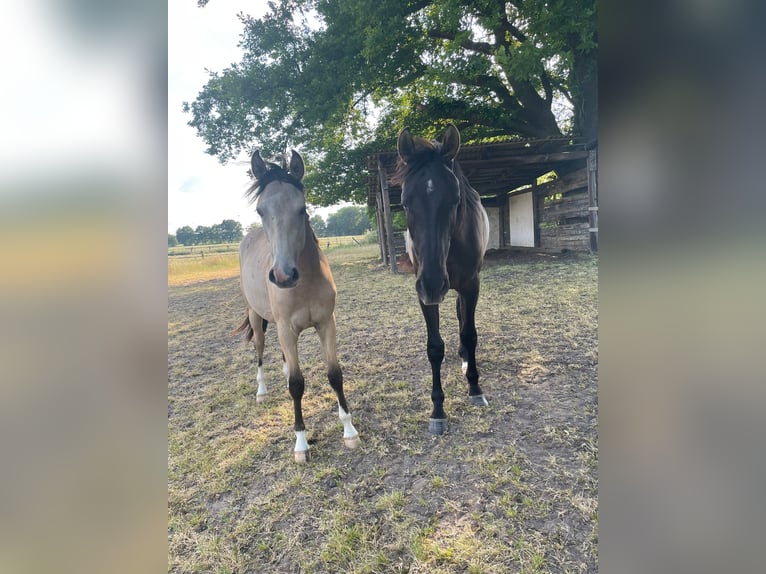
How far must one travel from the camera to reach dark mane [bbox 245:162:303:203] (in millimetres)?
1595

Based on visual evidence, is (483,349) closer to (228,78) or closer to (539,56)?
(539,56)

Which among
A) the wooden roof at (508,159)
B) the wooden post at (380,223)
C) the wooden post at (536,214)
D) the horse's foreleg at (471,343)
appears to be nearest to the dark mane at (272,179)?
the wooden roof at (508,159)

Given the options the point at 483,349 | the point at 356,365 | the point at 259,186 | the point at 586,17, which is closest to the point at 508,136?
the point at 586,17

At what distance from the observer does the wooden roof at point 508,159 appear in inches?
91.7

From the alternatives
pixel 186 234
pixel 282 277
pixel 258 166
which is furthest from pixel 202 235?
pixel 282 277

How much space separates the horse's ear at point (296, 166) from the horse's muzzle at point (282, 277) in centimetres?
53

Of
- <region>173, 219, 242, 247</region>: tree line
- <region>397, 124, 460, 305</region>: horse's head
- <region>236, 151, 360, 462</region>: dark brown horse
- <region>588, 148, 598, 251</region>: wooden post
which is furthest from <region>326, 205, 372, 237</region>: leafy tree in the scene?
<region>588, 148, 598, 251</region>: wooden post

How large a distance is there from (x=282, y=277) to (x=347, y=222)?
2.93ft

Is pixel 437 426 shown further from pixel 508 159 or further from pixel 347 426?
pixel 508 159
